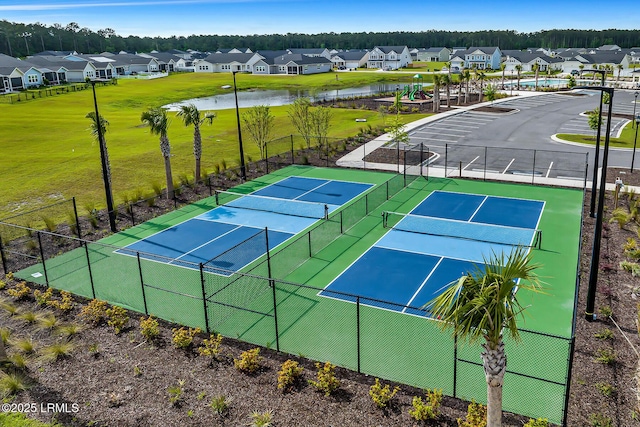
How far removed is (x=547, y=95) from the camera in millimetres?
75625

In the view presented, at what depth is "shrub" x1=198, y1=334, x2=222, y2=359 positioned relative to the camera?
13469 mm

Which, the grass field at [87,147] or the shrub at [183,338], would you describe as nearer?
the shrub at [183,338]

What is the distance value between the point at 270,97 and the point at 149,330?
241 feet

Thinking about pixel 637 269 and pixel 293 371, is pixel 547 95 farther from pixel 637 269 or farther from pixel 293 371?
pixel 293 371

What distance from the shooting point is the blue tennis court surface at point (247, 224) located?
20.5 metres

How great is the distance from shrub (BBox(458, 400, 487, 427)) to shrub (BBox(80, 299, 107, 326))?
10.5 m

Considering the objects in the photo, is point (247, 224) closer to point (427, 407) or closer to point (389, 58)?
point (427, 407)

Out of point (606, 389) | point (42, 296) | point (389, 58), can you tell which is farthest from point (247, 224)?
point (389, 58)

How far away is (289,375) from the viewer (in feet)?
40.4

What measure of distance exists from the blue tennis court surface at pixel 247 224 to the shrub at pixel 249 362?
16.0 feet

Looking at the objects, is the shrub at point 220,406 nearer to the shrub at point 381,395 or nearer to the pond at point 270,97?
the shrub at point 381,395

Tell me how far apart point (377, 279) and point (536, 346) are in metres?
6.01

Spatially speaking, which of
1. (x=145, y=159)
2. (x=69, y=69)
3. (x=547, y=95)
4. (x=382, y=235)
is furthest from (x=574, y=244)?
(x=69, y=69)

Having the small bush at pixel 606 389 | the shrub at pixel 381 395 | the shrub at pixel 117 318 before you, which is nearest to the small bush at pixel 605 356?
the small bush at pixel 606 389
